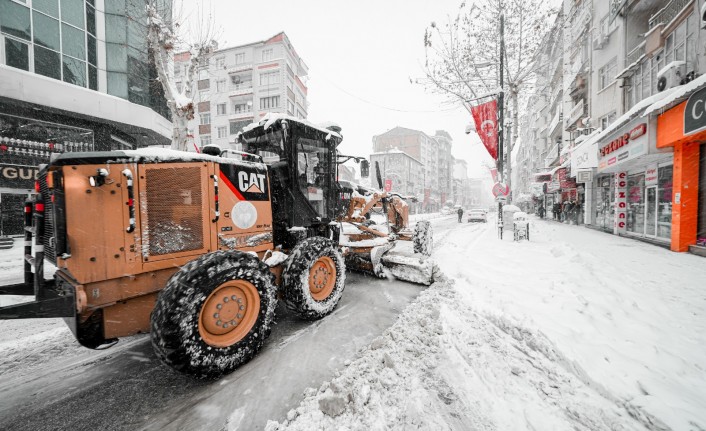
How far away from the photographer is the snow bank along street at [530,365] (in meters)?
2.13

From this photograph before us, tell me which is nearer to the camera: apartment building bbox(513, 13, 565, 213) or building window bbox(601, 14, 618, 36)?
building window bbox(601, 14, 618, 36)

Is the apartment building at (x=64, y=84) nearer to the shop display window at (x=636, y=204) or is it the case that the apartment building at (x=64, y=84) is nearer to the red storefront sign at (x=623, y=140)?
the red storefront sign at (x=623, y=140)

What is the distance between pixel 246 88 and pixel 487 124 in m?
32.9

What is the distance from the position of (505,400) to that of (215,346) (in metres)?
2.68

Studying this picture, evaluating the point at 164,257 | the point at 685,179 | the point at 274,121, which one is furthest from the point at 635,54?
the point at 164,257

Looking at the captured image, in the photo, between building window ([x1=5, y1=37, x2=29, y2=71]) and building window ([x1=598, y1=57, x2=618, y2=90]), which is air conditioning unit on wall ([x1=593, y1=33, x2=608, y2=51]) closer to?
building window ([x1=598, y1=57, x2=618, y2=90])

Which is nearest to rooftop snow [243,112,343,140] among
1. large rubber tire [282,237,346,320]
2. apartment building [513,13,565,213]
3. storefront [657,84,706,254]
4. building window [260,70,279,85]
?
large rubber tire [282,237,346,320]

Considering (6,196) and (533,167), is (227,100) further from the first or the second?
(533,167)

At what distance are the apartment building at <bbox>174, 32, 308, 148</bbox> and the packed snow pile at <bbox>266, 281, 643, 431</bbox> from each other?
110ft

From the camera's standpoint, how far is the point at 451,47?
602 inches

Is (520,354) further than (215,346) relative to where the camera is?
Yes

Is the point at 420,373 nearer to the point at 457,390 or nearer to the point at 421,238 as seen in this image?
the point at 457,390

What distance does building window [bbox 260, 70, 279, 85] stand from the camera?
33.4 metres

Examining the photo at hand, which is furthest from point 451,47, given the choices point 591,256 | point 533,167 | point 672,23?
point 533,167
